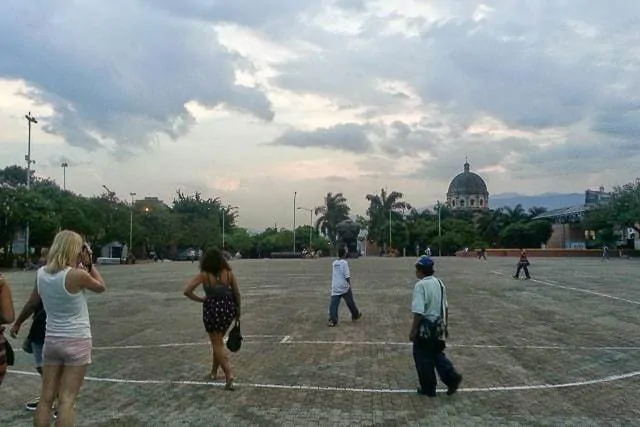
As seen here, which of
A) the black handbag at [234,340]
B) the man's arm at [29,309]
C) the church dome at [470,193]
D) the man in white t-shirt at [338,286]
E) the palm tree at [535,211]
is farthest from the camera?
the church dome at [470,193]

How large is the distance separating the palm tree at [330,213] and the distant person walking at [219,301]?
343 ft

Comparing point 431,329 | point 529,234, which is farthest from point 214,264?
point 529,234

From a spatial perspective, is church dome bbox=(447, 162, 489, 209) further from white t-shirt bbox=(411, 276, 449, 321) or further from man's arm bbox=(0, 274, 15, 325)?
man's arm bbox=(0, 274, 15, 325)

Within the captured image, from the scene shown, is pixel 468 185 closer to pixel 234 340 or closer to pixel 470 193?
pixel 470 193

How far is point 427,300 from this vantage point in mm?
7289

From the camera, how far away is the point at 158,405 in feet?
22.8

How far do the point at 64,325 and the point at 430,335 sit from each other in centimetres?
382

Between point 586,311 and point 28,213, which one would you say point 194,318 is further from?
point 28,213

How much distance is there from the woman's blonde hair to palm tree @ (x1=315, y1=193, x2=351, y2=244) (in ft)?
353

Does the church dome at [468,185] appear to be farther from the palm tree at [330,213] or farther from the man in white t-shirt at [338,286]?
the man in white t-shirt at [338,286]

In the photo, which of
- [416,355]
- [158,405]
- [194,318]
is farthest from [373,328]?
[158,405]

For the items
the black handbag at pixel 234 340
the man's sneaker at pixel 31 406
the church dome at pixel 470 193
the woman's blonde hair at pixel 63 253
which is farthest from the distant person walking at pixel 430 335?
the church dome at pixel 470 193

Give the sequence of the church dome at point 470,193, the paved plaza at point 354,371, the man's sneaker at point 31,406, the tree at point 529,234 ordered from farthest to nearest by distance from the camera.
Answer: the church dome at point 470,193 → the tree at point 529,234 → the man's sneaker at point 31,406 → the paved plaza at point 354,371

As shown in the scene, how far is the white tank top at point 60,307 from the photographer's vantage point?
479 cm
